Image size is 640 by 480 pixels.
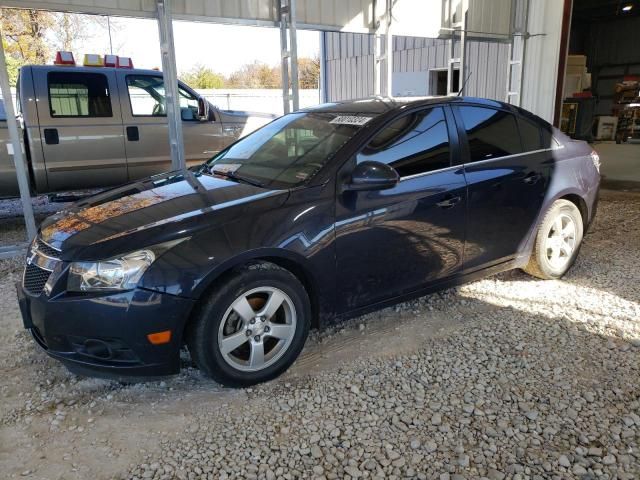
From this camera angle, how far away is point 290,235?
2.81 m

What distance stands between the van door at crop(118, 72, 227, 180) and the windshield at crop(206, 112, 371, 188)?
337cm

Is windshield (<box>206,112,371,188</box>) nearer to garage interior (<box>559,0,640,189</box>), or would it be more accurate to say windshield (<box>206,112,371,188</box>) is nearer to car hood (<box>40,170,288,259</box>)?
car hood (<box>40,170,288,259</box>)

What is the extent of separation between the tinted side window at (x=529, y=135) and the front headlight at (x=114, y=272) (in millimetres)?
2894

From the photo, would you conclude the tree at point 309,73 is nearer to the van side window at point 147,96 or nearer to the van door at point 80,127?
the van side window at point 147,96

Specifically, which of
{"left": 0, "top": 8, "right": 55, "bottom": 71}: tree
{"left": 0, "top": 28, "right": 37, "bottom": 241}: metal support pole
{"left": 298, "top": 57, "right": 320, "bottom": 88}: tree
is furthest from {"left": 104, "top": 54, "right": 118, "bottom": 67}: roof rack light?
{"left": 298, "top": 57, "right": 320, "bottom": 88}: tree

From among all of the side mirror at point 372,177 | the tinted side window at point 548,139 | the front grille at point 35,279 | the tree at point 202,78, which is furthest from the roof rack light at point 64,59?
the tree at point 202,78

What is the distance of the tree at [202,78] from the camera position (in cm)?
3916

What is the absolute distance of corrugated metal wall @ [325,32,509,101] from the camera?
14883mm

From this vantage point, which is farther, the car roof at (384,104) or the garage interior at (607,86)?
the garage interior at (607,86)

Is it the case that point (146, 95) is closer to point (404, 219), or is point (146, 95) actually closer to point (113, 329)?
point (404, 219)

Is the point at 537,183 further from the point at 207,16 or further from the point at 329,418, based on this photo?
the point at 207,16

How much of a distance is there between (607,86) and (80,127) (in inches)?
1095

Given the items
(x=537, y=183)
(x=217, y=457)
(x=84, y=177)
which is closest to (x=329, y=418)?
(x=217, y=457)

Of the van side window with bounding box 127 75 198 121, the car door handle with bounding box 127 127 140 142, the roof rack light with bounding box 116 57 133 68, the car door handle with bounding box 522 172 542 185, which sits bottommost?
the car door handle with bounding box 522 172 542 185
